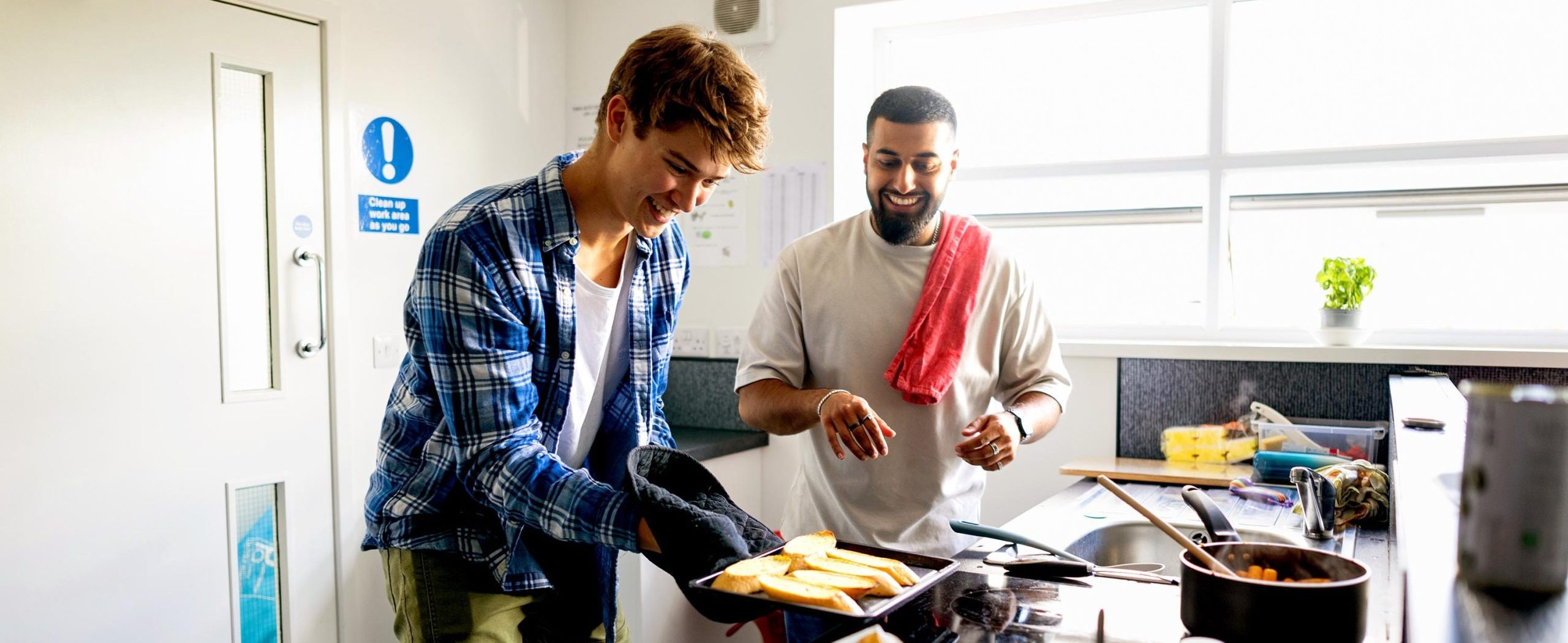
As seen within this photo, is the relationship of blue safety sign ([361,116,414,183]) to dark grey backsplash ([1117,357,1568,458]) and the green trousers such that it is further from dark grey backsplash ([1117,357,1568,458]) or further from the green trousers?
dark grey backsplash ([1117,357,1568,458])

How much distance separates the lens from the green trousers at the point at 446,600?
143 cm

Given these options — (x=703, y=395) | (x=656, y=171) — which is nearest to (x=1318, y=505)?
(x=656, y=171)

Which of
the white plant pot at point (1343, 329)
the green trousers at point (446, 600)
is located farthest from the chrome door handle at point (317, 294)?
the white plant pot at point (1343, 329)

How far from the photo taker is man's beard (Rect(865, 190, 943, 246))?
76.9 inches

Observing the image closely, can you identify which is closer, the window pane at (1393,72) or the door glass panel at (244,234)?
the door glass panel at (244,234)

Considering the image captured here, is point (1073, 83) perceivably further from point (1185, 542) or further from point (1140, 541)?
point (1185, 542)

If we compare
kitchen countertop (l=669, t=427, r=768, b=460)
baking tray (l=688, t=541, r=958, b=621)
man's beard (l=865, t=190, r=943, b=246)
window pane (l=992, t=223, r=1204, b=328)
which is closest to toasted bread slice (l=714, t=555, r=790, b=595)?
baking tray (l=688, t=541, r=958, b=621)

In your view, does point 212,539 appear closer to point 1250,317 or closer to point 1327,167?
point 1250,317

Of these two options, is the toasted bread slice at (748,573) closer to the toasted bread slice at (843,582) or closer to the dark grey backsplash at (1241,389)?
the toasted bread slice at (843,582)

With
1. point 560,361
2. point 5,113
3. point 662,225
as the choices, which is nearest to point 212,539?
point 5,113

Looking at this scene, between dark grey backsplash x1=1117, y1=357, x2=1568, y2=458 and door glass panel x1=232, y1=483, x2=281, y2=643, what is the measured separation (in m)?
2.10

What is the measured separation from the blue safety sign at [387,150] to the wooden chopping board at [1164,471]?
1870 millimetres

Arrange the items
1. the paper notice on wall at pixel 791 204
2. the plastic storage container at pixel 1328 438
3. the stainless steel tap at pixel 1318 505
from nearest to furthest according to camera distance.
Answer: the stainless steel tap at pixel 1318 505 < the plastic storage container at pixel 1328 438 < the paper notice on wall at pixel 791 204

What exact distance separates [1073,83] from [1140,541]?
5.05 feet
